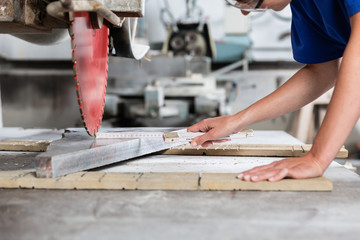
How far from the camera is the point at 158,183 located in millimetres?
1159

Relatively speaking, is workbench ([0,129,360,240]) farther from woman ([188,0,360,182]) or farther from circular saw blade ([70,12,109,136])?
circular saw blade ([70,12,109,136])

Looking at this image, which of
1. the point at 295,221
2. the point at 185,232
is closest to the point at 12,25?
the point at 185,232

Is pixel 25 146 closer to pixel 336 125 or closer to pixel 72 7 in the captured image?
pixel 72 7

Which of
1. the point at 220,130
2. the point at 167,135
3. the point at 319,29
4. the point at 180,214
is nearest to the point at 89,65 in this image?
the point at 167,135

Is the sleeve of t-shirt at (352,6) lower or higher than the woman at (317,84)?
higher

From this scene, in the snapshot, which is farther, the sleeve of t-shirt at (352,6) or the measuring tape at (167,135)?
the measuring tape at (167,135)

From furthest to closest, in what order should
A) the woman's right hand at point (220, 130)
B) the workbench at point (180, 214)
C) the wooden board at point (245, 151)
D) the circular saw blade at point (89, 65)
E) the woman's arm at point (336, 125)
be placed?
1. the wooden board at point (245, 151)
2. the woman's right hand at point (220, 130)
3. the circular saw blade at point (89, 65)
4. the woman's arm at point (336, 125)
5. the workbench at point (180, 214)

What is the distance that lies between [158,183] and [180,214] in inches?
8.9

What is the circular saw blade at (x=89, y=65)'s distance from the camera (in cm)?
124

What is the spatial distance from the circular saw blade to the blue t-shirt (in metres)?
0.82

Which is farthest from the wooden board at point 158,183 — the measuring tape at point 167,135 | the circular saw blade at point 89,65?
the measuring tape at point 167,135

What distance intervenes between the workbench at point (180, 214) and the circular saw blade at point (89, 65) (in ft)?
1.31

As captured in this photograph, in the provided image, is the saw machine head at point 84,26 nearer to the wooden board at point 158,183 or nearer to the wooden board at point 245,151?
the wooden board at point 158,183

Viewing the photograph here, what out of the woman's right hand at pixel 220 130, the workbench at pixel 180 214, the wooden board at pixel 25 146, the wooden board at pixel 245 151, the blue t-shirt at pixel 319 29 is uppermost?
the blue t-shirt at pixel 319 29
